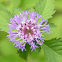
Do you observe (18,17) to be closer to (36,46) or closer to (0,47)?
(36,46)

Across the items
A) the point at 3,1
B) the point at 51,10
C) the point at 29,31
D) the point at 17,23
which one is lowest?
the point at 29,31

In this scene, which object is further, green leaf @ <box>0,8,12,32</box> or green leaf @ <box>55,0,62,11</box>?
Answer: green leaf @ <box>55,0,62,11</box>

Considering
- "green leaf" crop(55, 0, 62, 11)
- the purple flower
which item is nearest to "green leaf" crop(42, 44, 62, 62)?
the purple flower

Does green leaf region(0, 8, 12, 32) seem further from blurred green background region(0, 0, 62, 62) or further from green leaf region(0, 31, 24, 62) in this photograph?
green leaf region(0, 31, 24, 62)

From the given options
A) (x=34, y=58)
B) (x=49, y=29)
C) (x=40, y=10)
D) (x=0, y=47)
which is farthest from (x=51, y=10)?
(x=0, y=47)

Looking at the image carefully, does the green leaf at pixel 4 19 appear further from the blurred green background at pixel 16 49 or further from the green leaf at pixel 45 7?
the blurred green background at pixel 16 49

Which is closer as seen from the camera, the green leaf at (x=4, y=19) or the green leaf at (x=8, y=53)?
the green leaf at (x=4, y=19)

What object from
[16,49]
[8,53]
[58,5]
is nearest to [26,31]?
[16,49]

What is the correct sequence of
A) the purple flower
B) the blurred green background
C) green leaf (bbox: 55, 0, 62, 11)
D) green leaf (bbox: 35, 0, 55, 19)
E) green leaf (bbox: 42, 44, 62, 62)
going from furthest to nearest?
green leaf (bbox: 55, 0, 62, 11), the blurred green background, green leaf (bbox: 35, 0, 55, 19), green leaf (bbox: 42, 44, 62, 62), the purple flower

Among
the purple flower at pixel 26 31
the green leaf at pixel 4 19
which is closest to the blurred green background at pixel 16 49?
the green leaf at pixel 4 19
